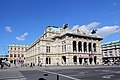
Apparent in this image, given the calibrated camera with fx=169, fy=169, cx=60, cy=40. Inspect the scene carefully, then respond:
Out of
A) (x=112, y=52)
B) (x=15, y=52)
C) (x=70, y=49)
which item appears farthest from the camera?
(x=15, y=52)

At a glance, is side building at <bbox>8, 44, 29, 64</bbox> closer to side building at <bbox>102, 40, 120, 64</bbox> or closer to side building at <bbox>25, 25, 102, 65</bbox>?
side building at <bbox>25, 25, 102, 65</bbox>

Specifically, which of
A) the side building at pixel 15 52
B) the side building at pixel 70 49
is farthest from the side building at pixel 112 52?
the side building at pixel 15 52

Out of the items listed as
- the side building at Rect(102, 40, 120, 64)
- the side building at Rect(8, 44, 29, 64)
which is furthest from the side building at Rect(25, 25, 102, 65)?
the side building at Rect(8, 44, 29, 64)

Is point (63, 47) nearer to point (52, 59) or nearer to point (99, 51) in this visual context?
point (52, 59)

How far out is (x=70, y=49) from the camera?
2785 inches

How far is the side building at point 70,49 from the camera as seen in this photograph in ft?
234

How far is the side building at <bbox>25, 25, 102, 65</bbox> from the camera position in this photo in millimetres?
71375

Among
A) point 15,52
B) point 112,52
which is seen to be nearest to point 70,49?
point 112,52

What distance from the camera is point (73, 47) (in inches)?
2943

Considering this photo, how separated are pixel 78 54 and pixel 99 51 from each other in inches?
585

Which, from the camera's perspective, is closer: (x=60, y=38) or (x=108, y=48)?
(x=60, y=38)

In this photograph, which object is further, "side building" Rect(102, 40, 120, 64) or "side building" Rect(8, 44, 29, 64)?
"side building" Rect(8, 44, 29, 64)

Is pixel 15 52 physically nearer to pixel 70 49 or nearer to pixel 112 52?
pixel 112 52

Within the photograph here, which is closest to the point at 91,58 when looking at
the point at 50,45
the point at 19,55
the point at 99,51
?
the point at 99,51
